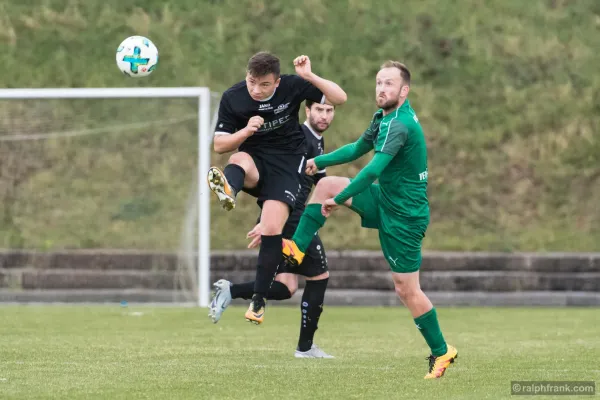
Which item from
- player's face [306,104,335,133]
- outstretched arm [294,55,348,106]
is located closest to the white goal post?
player's face [306,104,335,133]

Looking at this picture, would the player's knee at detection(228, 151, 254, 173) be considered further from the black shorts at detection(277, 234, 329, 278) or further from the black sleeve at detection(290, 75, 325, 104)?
the black shorts at detection(277, 234, 329, 278)

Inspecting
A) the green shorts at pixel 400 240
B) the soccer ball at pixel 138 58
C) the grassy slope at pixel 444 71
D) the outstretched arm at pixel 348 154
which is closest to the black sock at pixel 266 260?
the outstretched arm at pixel 348 154

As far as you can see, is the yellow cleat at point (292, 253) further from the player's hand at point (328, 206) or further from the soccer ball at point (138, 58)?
the soccer ball at point (138, 58)

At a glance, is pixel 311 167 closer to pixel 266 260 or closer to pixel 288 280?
pixel 266 260

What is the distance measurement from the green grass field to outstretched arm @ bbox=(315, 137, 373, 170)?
150 cm

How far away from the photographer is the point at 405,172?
7266mm

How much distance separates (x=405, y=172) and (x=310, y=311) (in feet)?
6.63

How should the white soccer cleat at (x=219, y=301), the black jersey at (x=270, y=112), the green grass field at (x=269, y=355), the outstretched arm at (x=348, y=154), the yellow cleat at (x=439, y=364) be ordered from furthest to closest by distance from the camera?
the black jersey at (x=270, y=112)
the white soccer cleat at (x=219, y=301)
the outstretched arm at (x=348, y=154)
the yellow cleat at (x=439, y=364)
the green grass field at (x=269, y=355)

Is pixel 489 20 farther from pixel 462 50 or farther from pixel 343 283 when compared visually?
pixel 343 283

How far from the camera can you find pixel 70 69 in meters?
19.5

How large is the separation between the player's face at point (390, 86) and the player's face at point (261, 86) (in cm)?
106

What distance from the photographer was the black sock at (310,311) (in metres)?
8.78

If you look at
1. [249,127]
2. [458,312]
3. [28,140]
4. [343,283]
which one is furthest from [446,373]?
[28,140]

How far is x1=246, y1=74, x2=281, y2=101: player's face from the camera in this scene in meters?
7.95
